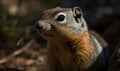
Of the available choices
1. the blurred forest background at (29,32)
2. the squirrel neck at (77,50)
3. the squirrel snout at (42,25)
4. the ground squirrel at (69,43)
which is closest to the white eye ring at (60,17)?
the ground squirrel at (69,43)

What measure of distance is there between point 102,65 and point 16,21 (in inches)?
99.6

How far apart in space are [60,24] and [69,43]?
14.2 inches

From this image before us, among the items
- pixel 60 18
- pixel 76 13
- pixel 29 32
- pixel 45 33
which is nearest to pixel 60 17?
pixel 60 18

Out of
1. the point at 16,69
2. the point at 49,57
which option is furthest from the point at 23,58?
the point at 49,57

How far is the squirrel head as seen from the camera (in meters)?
6.34

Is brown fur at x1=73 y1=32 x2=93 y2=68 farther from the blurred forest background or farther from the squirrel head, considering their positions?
the blurred forest background

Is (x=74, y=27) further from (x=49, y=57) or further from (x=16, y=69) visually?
(x=16, y=69)

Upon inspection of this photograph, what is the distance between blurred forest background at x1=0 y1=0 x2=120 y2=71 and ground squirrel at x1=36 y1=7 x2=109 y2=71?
105 cm

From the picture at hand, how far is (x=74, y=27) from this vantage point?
6.73m

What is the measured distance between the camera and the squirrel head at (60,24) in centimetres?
634

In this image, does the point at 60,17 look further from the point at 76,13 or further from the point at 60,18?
the point at 76,13

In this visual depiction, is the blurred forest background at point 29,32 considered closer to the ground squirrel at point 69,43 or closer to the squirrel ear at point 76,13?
the ground squirrel at point 69,43

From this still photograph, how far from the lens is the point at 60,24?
21.3ft

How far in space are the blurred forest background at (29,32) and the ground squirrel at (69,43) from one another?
1.05m
